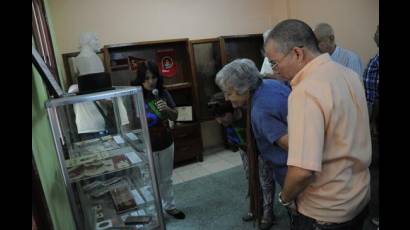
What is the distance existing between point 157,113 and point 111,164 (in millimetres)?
907

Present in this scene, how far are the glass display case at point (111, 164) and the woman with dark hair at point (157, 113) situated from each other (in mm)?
453

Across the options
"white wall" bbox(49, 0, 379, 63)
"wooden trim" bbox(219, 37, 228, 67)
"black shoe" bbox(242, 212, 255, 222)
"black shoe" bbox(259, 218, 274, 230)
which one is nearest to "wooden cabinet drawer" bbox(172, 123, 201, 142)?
"wooden trim" bbox(219, 37, 228, 67)

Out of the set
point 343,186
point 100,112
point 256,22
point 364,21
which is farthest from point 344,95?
point 256,22

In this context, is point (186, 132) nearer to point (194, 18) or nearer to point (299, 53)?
point (194, 18)

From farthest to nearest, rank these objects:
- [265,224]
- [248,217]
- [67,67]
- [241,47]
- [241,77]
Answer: [241,47], [67,67], [248,217], [265,224], [241,77]

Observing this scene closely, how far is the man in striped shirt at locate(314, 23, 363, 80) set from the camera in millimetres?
2355

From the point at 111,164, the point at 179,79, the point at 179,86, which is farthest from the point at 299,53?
the point at 179,79

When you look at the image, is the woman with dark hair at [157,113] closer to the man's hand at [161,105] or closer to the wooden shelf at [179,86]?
the man's hand at [161,105]

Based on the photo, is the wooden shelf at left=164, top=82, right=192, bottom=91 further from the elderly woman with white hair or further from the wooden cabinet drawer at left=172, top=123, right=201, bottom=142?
the elderly woman with white hair

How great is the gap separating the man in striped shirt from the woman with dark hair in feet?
4.50

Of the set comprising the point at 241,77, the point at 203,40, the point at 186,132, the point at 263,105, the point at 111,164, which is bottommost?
the point at 186,132

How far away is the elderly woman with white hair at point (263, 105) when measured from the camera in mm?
1380

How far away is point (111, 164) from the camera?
1.40 m

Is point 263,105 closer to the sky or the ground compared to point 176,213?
closer to the sky
